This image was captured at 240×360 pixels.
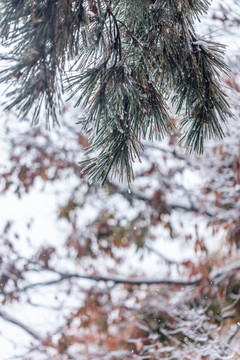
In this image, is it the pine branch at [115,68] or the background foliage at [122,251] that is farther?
the background foliage at [122,251]

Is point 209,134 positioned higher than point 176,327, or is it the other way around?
point 209,134

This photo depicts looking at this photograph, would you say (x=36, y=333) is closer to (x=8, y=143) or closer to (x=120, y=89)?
(x=8, y=143)

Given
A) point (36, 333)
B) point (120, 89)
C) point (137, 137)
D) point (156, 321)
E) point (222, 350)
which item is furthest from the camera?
point (36, 333)

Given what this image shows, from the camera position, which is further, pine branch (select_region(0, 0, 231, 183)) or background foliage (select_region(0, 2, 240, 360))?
background foliage (select_region(0, 2, 240, 360))

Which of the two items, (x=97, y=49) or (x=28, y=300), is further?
(x=28, y=300)

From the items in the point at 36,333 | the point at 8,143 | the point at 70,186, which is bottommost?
the point at 36,333

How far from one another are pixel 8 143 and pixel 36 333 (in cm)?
151

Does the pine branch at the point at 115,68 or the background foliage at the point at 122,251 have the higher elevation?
the pine branch at the point at 115,68

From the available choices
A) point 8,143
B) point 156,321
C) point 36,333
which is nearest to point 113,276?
point 156,321

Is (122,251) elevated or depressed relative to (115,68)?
depressed

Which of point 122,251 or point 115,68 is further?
point 122,251

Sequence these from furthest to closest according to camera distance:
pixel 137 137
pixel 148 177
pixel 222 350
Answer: pixel 148 177
pixel 222 350
pixel 137 137

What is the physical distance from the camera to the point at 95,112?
606 mm

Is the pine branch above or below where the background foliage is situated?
above
